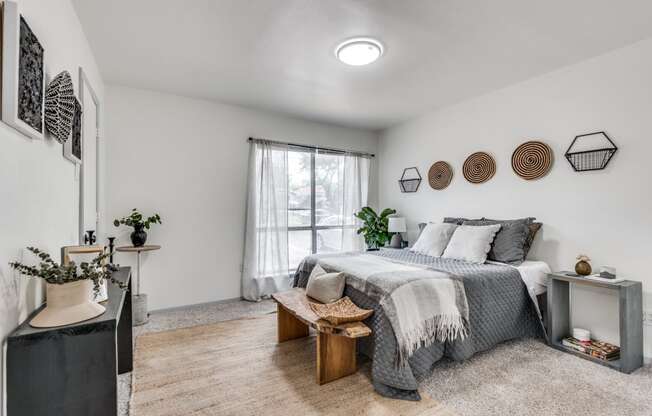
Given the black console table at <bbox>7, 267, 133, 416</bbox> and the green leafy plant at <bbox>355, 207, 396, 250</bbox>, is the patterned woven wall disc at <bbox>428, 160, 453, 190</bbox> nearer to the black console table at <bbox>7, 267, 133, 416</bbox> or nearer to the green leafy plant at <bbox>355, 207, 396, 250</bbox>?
the green leafy plant at <bbox>355, 207, 396, 250</bbox>

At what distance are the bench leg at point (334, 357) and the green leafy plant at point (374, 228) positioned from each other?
241cm

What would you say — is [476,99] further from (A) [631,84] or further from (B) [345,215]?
(B) [345,215]

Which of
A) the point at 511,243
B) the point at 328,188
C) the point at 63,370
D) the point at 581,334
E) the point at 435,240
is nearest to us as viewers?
the point at 63,370

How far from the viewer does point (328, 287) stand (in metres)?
2.45

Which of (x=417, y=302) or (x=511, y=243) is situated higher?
(x=511, y=243)

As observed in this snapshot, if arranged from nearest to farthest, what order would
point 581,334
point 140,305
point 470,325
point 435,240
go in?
point 470,325, point 581,334, point 140,305, point 435,240

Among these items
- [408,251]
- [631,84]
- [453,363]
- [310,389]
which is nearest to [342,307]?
[310,389]

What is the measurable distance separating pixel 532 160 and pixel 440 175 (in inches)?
44.8

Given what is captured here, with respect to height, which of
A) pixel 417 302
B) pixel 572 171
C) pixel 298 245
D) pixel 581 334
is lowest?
→ pixel 581 334

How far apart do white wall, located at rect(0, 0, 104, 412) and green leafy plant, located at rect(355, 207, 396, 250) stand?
134 inches

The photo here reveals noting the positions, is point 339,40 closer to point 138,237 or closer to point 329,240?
point 138,237

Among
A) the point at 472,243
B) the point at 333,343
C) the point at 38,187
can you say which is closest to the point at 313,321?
the point at 333,343

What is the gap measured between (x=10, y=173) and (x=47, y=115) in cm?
51

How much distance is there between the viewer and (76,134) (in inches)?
79.4
